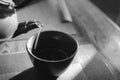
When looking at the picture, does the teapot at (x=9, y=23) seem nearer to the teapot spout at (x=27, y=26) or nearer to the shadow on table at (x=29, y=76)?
the teapot spout at (x=27, y=26)

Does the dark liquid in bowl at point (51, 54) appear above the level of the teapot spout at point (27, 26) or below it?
below

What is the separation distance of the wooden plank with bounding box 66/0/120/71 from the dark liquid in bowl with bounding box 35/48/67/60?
8.3 inches

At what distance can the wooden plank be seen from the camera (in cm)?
84

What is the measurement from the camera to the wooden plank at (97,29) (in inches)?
33.2

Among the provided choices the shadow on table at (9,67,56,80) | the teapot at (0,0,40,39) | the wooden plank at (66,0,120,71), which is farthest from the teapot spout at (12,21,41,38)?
the wooden plank at (66,0,120,71)

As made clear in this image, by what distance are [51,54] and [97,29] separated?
0.37m

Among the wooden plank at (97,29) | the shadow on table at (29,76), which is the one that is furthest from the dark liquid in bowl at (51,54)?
the wooden plank at (97,29)

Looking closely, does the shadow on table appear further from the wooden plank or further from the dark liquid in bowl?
the wooden plank

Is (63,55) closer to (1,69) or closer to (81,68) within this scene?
(81,68)

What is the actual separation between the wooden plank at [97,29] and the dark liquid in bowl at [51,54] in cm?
21

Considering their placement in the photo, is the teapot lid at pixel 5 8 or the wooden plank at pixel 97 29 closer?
the teapot lid at pixel 5 8

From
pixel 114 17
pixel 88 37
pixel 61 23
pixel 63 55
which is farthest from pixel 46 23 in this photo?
pixel 114 17

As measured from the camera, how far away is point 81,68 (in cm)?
74

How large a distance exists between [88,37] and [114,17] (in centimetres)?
71
